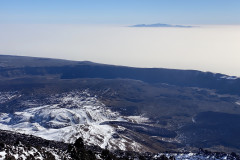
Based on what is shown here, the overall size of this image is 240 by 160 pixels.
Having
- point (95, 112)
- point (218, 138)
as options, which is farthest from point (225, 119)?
point (95, 112)

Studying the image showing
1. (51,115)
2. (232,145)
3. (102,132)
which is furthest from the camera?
(51,115)

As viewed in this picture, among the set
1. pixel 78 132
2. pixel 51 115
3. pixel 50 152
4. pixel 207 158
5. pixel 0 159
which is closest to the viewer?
pixel 0 159

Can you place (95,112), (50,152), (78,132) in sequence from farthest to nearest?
(95,112)
(78,132)
(50,152)

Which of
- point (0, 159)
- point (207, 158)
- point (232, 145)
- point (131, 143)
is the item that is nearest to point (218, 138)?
point (232, 145)

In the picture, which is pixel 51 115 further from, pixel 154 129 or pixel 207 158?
pixel 207 158

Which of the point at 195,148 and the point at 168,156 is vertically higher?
the point at 168,156

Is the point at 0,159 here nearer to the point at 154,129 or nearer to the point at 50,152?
the point at 50,152

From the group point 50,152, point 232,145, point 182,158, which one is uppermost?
point 50,152

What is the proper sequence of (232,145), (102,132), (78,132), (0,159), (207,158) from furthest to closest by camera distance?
(232,145)
(102,132)
(78,132)
(207,158)
(0,159)

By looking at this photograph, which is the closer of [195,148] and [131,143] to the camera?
[131,143]
